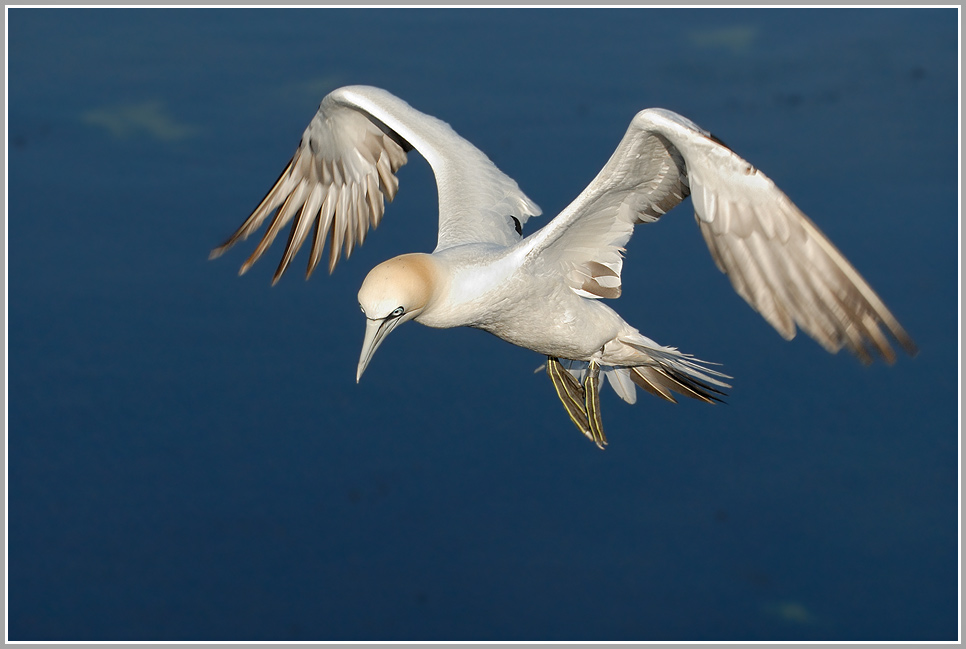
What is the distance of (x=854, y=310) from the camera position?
3.33m

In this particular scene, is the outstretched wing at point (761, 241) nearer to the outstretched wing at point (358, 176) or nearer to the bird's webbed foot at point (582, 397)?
the outstretched wing at point (358, 176)

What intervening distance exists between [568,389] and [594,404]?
0.61 ft

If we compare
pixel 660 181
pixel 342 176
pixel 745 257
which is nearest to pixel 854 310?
pixel 745 257

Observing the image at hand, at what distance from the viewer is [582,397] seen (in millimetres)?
4816

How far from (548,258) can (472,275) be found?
0.38 m

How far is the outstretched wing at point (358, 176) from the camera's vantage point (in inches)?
179

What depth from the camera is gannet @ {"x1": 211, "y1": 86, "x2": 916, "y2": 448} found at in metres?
3.37

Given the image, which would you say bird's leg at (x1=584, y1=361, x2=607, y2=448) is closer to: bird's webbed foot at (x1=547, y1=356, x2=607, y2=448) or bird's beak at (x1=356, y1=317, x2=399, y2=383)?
bird's webbed foot at (x1=547, y1=356, x2=607, y2=448)

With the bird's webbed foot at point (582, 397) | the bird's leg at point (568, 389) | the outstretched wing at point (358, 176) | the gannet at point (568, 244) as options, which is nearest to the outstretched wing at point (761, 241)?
the gannet at point (568, 244)

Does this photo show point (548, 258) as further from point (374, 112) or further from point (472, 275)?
point (374, 112)

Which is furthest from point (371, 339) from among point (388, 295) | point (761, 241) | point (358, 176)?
point (358, 176)

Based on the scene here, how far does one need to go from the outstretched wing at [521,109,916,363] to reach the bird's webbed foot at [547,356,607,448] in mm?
1153

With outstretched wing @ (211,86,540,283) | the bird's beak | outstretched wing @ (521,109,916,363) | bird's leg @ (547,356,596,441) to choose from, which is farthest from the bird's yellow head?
bird's leg @ (547,356,596,441)

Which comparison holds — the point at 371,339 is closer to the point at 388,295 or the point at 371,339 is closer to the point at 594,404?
the point at 388,295
